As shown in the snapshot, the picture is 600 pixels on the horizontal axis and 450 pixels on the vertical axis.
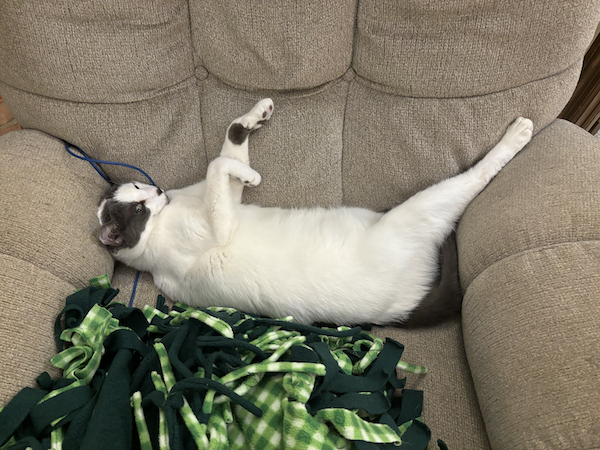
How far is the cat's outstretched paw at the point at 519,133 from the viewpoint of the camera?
1263 millimetres

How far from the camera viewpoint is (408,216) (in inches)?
50.6

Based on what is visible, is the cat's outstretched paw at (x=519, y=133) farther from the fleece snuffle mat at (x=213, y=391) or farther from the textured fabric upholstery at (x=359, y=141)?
the fleece snuffle mat at (x=213, y=391)

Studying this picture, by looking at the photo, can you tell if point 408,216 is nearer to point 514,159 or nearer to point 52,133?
point 514,159

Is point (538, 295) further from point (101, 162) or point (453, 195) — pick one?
point (101, 162)

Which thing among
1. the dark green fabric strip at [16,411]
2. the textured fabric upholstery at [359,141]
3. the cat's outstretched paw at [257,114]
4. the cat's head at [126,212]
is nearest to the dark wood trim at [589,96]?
the textured fabric upholstery at [359,141]

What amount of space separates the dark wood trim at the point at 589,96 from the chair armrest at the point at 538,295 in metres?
0.58

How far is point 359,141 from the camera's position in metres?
1.43

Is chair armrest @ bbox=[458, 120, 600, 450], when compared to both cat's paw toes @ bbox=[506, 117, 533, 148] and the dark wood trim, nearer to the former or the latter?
cat's paw toes @ bbox=[506, 117, 533, 148]

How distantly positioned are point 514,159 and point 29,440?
167 centimetres

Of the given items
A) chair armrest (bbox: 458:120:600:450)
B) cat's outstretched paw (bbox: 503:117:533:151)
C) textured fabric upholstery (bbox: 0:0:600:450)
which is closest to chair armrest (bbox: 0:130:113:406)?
textured fabric upholstery (bbox: 0:0:600:450)

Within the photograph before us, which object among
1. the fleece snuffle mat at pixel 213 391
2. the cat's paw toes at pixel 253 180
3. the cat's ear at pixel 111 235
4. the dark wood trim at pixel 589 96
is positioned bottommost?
the fleece snuffle mat at pixel 213 391

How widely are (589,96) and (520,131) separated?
76 centimetres

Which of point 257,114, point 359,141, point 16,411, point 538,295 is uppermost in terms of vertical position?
point 257,114

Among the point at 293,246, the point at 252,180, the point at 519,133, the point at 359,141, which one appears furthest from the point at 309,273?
the point at 519,133
